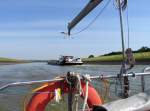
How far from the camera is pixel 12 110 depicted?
13320 mm

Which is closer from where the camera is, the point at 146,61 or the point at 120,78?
the point at 120,78

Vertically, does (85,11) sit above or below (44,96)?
above

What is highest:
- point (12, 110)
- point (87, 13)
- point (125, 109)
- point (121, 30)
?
point (87, 13)

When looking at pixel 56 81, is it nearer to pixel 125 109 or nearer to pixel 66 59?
pixel 125 109

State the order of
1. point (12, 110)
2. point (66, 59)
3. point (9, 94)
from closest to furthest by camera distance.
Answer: point (12, 110) → point (9, 94) → point (66, 59)

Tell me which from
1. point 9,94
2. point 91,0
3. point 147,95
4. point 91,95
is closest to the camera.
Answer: point 147,95

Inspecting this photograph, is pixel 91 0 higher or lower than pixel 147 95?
higher

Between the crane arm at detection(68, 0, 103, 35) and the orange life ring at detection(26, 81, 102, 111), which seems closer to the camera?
the orange life ring at detection(26, 81, 102, 111)

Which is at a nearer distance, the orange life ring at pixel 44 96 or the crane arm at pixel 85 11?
the orange life ring at pixel 44 96

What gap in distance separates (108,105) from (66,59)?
62.6 metres

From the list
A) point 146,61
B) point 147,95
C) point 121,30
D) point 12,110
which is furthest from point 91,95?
point 146,61

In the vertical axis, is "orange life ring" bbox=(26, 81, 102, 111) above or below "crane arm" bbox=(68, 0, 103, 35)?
below

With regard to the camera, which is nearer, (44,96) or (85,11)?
(44,96)

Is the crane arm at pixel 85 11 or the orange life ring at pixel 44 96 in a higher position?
the crane arm at pixel 85 11
